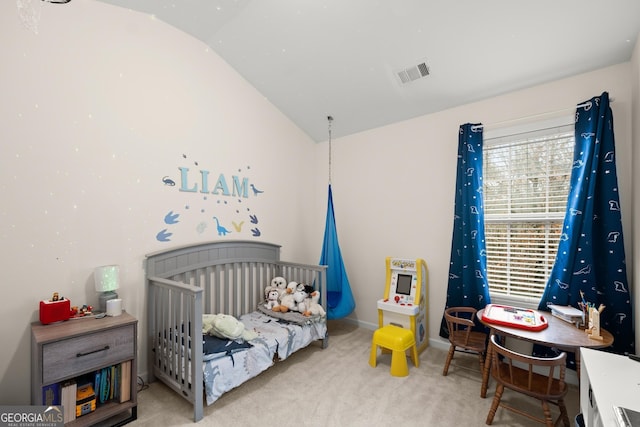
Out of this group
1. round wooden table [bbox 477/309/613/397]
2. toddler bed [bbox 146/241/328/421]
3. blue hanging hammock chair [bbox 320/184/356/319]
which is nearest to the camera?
round wooden table [bbox 477/309/613/397]

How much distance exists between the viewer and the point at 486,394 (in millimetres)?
2096

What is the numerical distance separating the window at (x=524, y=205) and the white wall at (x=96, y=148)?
239cm

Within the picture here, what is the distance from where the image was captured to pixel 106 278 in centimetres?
199

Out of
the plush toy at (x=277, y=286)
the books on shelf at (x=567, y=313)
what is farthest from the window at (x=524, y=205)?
the plush toy at (x=277, y=286)

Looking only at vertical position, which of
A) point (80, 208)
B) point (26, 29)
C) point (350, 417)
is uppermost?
point (26, 29)

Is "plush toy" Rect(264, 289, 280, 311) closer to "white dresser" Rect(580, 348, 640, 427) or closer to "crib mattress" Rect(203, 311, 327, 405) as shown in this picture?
"crib mattress" Rect(203, 311, 327, 405)

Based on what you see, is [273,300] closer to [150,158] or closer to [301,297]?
[301,297]

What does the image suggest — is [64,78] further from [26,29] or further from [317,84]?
[317,84]

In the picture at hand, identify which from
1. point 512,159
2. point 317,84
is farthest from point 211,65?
point 512,159

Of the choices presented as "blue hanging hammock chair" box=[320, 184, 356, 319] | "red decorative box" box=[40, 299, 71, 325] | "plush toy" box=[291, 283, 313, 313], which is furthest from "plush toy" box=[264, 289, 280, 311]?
"red decorative box" box=[40, 299, 71, 325]

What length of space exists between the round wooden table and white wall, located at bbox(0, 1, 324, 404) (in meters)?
2.37

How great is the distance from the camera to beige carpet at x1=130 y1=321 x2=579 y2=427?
1.85 metres

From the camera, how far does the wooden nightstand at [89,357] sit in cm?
155

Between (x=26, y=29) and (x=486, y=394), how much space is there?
3.87 metres
